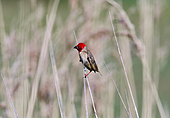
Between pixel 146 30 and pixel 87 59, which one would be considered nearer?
pixel 87 59

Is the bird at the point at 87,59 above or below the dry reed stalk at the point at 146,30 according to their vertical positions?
below

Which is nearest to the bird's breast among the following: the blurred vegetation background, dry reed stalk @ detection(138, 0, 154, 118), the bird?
the bird

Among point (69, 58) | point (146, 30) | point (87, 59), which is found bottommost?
point (87, 59)

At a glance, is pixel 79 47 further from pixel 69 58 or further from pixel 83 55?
pixel 69 58

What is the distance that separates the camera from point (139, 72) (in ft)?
12.2

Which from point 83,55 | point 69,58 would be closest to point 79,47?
point 83,55

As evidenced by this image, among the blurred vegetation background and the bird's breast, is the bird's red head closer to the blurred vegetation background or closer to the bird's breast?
the bird's breast

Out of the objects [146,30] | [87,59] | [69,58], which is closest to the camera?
[87,59]

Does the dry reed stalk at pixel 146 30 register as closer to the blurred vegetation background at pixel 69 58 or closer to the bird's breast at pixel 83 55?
the blurred vegetation background at pixel 69 58

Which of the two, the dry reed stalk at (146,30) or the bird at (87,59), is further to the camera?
the dry reed stalk at (146,30)

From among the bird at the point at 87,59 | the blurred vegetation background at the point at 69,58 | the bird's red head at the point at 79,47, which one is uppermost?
the blurred vegetation background at the point at 69,58

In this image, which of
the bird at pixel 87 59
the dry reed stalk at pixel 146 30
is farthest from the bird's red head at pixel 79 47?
the dry reed stalk at pixel 146 30

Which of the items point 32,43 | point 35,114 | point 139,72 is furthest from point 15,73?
point 139,72

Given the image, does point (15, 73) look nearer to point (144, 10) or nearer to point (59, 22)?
point (59, 22)
